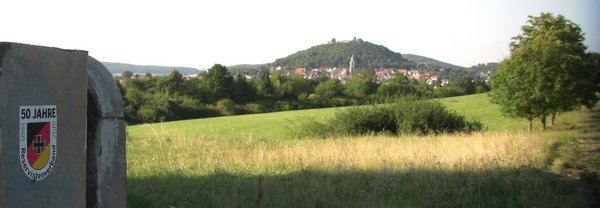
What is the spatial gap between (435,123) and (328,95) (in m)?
61.2

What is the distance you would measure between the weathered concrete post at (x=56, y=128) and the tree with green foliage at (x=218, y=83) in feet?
283

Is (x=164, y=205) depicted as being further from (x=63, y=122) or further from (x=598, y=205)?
(x=598, y=205)

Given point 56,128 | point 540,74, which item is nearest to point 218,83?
point 540,74

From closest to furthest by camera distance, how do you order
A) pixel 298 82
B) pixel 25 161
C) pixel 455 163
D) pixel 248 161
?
pixel 25 161, pixel 455 163, pixel 248 161, pixel 298 82

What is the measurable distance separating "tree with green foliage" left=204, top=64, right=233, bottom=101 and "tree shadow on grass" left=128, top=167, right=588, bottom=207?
268ft

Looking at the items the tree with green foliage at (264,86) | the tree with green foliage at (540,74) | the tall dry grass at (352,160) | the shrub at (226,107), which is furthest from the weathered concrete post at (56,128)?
the tree with green foliage at (264,86)

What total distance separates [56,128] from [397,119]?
92.8 feet

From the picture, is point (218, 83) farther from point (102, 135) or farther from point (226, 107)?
point (102, 135)

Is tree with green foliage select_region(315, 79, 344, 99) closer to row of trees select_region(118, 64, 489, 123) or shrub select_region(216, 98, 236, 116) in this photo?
row of trees select_region(118, 64, 489, 123)

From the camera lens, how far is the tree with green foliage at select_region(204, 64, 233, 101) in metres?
89.9

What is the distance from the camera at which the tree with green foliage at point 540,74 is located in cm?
2473

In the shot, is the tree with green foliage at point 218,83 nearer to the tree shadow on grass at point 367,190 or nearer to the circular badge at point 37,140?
the tree shadow on grass at point 367,190

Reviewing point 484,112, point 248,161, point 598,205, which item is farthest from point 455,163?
point 484,112

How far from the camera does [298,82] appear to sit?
332 feet
